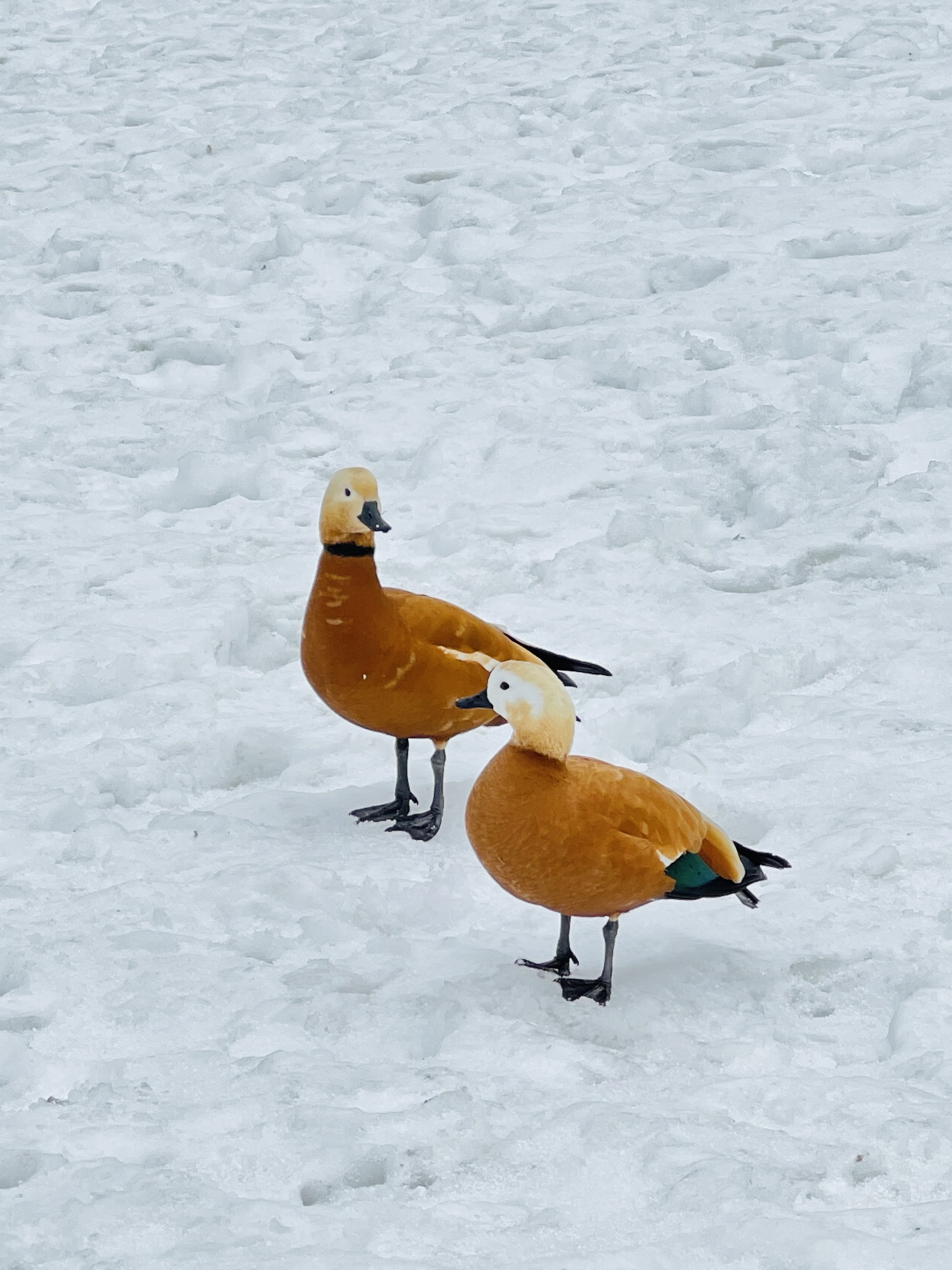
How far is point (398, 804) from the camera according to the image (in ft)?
12.9

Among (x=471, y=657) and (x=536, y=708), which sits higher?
(x=536, y=708)

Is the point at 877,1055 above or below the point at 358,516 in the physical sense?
below

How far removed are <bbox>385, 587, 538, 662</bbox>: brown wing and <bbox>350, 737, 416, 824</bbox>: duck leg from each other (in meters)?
0.30

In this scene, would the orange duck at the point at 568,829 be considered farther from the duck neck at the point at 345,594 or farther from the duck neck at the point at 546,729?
the duck neck at the point at 345,594

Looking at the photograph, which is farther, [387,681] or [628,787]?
[387,681]

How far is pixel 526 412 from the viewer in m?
6.10

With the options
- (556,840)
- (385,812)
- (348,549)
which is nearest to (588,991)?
(556,840)

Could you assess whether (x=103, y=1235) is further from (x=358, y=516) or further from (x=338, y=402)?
(x=338, y=402)

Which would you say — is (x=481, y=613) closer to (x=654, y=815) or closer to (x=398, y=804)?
(x=398, y=804)

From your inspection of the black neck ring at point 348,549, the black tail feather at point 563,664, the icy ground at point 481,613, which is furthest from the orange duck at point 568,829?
the black tail feather at point 563,664

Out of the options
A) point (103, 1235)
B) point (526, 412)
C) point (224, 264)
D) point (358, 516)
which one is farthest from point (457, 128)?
point (103, 1235)

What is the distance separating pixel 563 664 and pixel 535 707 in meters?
1.03

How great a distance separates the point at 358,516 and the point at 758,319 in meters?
3.48

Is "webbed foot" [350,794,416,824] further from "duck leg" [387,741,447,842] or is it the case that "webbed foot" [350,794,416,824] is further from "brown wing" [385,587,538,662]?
"brown wing" [385,587,538,662]
